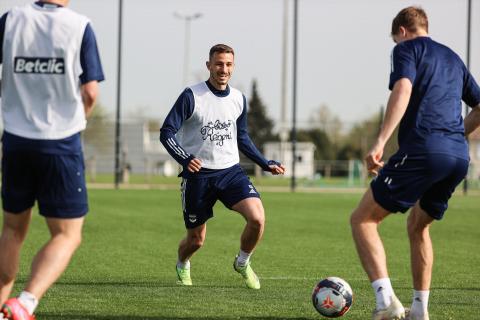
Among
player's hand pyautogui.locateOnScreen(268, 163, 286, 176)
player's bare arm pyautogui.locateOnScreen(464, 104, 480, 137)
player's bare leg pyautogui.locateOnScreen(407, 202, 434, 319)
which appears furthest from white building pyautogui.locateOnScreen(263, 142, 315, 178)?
player's bare leg pyautogui.locateOnScreen(407, 202, 434, 319)

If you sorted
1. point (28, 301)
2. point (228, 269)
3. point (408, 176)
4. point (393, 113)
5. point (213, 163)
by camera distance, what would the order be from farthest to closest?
1. point (228, 269)
2. point (213, 163)
3. point (408, 176)
4. point (393, 113)
5. point (28, 301)

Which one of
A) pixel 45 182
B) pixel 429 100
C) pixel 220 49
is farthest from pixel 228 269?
pixel 45 182

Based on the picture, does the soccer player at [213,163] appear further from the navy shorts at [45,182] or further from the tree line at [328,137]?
the tree line at [328,137]

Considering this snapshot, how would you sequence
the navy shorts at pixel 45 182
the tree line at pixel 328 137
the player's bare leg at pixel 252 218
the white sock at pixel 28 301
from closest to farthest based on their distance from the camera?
the white sock at pixel 28 301, the navy shorts at pixel 45 182, the player's bare leg at pixel 252 218, the tree line at pixel 328 137

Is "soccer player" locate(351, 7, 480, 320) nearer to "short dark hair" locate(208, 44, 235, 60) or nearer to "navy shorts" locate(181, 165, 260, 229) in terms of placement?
"navy shorts" locate(181, 165, 260, 229)

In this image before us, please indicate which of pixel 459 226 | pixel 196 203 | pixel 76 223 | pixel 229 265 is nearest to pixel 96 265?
pixel 229 265

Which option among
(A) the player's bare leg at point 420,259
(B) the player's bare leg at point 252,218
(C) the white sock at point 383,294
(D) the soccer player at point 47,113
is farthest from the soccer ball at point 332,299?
(D) the soccer player at point 47,113

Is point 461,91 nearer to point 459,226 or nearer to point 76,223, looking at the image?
point 76,223

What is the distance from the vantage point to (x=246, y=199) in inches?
326

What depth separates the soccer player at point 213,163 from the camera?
830cm

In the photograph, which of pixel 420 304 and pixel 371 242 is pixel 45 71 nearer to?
pixel 371 242

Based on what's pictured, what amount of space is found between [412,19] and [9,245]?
299cm

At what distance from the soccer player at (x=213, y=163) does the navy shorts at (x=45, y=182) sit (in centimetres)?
297

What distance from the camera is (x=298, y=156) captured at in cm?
5778
